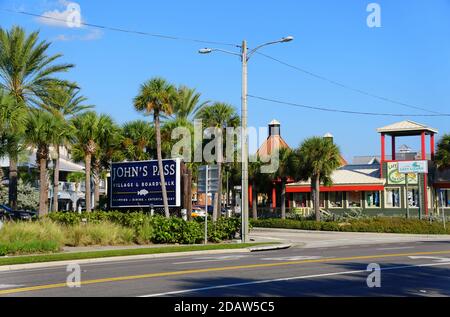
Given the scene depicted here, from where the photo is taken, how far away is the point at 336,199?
181 ft

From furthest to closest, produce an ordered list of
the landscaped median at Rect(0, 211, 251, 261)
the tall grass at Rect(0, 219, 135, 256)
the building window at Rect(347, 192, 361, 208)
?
the building window at Rect(347, 192, 361, 208) → the landscaped median at Rect(0, 211, 251, 261) → the tall grass at Rect(0, 219, 135, 256)

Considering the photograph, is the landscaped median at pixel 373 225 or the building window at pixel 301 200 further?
the building window at pixel 301 200

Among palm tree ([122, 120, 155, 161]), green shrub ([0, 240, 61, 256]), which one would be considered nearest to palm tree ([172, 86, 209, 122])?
palm tree ([122, 120, 155, 161])

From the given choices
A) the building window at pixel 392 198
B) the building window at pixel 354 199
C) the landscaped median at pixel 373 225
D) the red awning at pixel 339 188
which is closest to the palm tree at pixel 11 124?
the landscaped median at pixel 373 225

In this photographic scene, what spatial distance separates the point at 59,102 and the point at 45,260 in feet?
69.0

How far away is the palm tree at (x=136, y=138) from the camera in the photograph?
47781 mm

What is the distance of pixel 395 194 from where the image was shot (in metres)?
51.5

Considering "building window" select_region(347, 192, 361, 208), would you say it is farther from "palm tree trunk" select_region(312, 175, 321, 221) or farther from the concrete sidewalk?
the concrete sidewalk

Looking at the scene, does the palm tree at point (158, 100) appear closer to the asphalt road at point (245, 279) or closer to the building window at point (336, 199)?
the asphalt road at point (245, 279)

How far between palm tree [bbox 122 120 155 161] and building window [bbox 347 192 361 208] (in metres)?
18.0

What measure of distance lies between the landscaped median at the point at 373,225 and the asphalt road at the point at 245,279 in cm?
2189

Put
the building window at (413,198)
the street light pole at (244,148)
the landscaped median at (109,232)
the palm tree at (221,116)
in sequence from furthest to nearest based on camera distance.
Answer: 1. the building window at (413,198)
2. the palm tree at (221,116)
3. the street light pole at (244,148)
4. the landscaped median at (109,232)

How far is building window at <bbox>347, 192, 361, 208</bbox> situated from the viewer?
53938 mm
